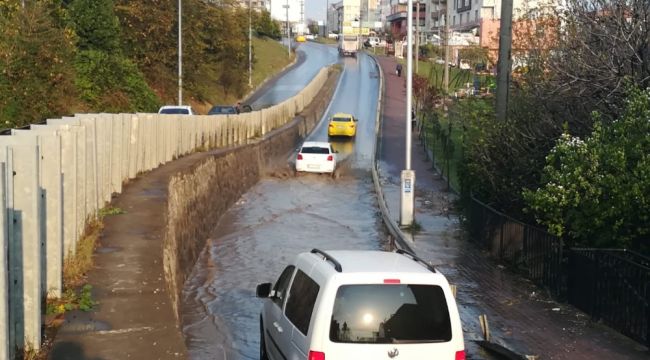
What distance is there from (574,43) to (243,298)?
902 cm

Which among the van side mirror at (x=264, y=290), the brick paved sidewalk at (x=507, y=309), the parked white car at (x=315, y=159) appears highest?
the van side mirror at (x=264, y=290)

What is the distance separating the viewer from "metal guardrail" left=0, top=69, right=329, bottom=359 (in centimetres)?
812

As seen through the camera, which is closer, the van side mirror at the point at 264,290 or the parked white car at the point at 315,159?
the van side mirror at the point at 264,290

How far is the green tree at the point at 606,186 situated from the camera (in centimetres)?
1355

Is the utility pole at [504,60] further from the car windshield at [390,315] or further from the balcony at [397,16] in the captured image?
the balcony at [397,16]

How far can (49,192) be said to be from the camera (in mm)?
10508

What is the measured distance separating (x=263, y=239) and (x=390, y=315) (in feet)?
53.9

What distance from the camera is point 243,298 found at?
16.9m

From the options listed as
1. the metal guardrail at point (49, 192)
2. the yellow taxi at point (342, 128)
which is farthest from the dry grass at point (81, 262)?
the yellow taxi at point (342, 128)

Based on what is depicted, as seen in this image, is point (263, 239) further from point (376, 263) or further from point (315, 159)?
point (376, 263)

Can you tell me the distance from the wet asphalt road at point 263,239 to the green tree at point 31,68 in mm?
7914

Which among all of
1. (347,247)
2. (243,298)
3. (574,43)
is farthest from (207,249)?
(574,43)

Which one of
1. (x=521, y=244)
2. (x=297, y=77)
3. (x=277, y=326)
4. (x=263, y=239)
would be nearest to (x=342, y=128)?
(x=263, y=239)

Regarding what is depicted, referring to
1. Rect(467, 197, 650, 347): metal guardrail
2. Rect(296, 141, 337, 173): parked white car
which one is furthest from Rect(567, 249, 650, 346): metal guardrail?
Rect(296, 141, 337, 173): parked white car
